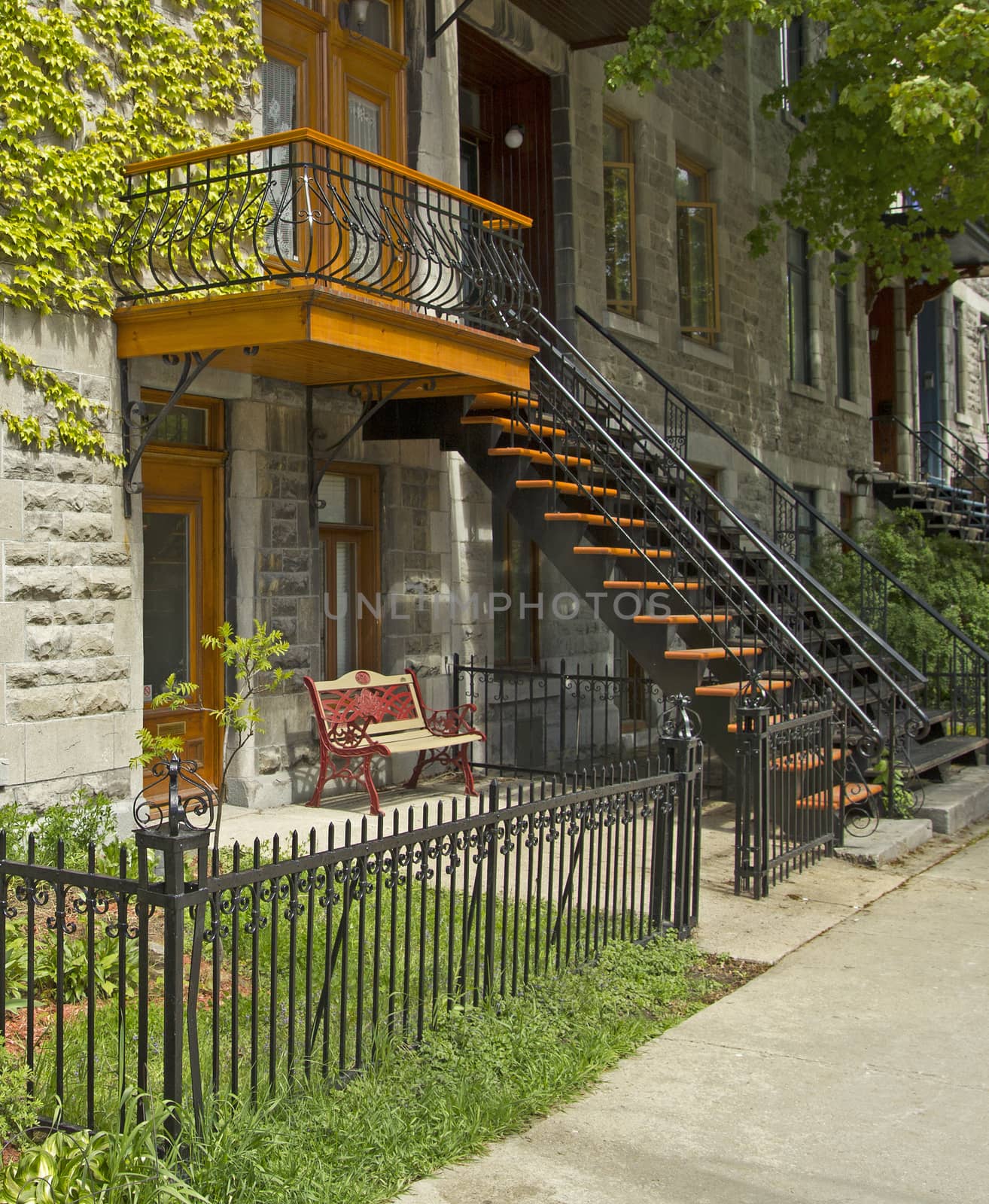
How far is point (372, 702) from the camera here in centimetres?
967

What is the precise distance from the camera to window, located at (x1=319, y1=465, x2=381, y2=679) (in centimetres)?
1023

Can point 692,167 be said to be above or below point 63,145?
above

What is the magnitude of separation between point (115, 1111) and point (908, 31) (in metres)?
10.8

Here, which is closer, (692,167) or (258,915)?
(258,915)

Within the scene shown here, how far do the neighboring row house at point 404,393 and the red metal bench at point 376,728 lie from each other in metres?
0.32

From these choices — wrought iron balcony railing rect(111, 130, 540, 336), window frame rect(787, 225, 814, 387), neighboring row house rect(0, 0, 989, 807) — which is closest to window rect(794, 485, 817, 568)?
neighboring row house rect(0, 0, 989, 807)

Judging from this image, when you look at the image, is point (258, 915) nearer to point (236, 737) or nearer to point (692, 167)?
point (236, 737)

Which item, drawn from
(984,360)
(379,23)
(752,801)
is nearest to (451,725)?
(752,801)

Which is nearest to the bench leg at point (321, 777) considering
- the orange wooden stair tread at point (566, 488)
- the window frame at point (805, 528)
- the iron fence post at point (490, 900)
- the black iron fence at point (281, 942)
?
the black iron fence at point (281, 942)

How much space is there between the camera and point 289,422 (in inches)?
374

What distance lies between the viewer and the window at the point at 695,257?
15.2m

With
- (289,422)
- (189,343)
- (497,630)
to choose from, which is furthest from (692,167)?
(189,343)

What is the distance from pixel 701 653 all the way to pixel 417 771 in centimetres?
236

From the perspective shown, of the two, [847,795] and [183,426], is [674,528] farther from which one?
[183,426]
